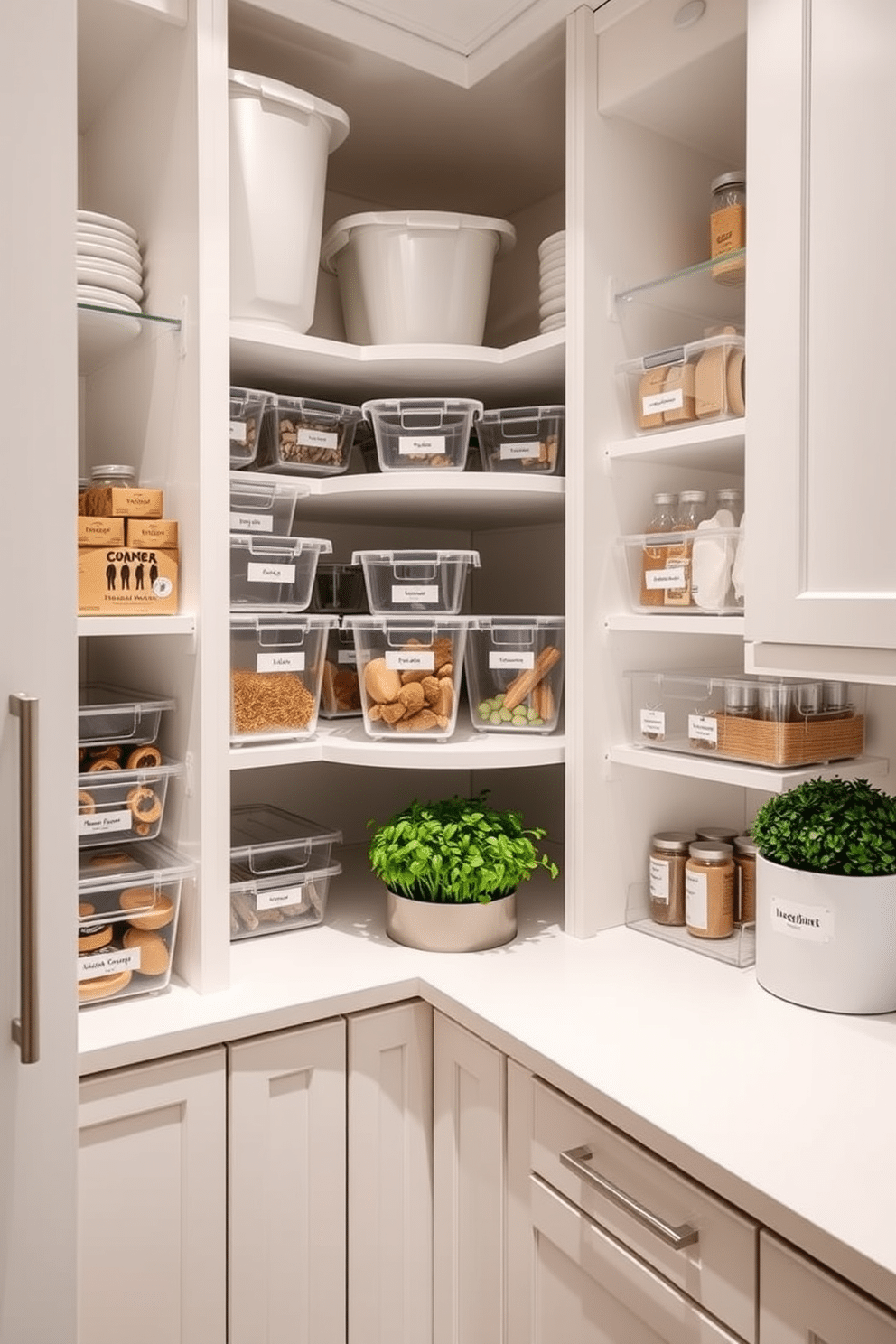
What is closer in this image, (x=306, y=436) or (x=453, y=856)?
(x=453, y=856)

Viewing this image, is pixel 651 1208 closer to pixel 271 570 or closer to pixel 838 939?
pixel 838 939

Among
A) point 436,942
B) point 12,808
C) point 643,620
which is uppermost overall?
point 643,620

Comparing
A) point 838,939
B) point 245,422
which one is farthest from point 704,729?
point 245,422

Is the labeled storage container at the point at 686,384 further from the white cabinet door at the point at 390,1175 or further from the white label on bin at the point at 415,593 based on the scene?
the white cabinet door at the point at 390,1175

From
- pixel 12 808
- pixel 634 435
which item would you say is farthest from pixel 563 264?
pixel 12 808

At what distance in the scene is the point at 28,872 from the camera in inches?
35.9

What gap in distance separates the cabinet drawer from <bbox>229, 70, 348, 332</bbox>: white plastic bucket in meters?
1.24

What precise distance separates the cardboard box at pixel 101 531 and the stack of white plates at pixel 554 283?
0.80 metres

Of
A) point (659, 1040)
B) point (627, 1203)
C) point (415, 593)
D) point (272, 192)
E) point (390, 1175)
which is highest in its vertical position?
point (272, 192)

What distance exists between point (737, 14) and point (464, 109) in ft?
1.91

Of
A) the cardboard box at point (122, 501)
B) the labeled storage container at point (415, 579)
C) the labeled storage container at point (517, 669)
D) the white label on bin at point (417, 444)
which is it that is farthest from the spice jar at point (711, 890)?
the cardboard box at point (122, 501)

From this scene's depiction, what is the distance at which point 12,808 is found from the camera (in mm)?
923

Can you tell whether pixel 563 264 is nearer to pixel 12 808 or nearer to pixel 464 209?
pixel 464 209

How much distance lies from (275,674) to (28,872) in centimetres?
78
